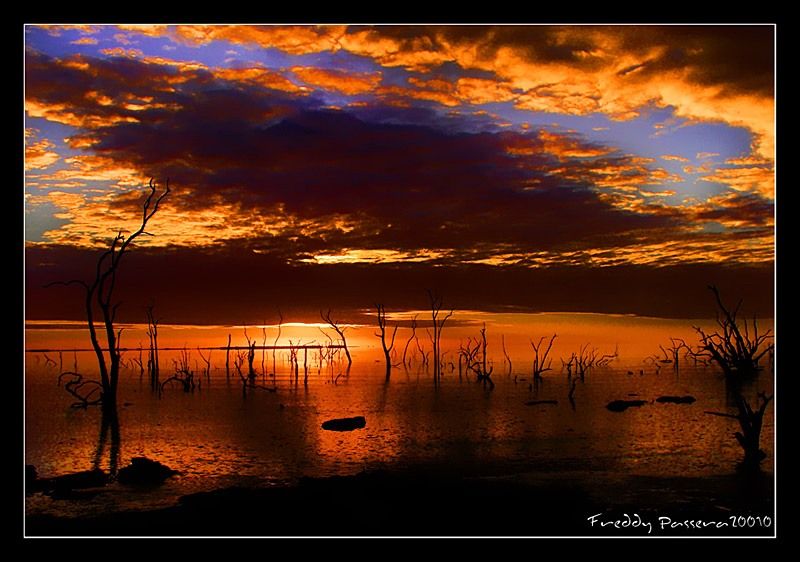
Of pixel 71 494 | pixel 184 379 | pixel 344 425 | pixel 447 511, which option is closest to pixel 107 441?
pixel 344 425

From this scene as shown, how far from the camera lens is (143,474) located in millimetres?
17406

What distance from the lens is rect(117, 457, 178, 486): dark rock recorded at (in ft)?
55.9

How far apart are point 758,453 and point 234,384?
147ft

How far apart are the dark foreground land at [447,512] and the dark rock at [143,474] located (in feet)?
9.27

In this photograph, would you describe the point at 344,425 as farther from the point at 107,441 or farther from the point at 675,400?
the point at 675,400

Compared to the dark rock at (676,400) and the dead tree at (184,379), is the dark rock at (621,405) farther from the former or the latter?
the dead tree at (184,379)

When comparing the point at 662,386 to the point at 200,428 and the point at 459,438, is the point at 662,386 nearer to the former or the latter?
the point at 459,438

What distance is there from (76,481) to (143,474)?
5.18ft

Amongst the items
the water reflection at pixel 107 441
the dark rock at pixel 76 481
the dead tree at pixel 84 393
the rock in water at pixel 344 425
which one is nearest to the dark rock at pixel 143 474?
the dark rock at pixel 76 481

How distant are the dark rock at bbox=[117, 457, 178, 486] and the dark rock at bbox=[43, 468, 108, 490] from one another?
0.47 meters

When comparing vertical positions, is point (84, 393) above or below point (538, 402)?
below
